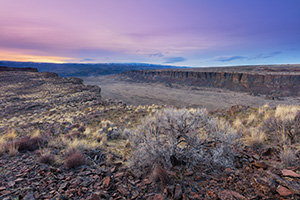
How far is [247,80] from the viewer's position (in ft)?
124

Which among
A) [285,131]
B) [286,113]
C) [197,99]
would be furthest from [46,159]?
[197,99]

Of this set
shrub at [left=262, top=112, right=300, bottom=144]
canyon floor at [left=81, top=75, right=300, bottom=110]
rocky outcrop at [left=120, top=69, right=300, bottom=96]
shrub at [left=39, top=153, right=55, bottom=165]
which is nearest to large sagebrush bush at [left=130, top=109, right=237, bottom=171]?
shrub at [left=262, top=112, right=300, bottom=144]

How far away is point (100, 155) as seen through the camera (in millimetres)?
4242

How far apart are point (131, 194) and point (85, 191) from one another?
87cm

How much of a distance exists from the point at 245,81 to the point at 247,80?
1.64 ft

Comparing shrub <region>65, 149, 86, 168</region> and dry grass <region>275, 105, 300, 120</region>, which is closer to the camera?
shrub <region>65, 149, 86, 168</region>

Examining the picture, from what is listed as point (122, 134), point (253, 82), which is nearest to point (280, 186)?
point (122, 134)

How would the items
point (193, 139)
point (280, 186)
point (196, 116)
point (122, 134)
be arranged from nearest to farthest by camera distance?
1. point (280, 186)
2. point (193, 139)
3. point (196, 116)
4. point (122, 134)

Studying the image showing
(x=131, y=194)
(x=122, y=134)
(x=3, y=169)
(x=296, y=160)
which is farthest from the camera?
(x=122, y=134)

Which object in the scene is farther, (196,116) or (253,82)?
(253,82)

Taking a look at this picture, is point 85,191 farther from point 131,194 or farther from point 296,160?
point 296,160

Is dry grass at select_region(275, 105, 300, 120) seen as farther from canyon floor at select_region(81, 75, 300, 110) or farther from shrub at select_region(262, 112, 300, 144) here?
canyon floor at select_region(81, 75, 300, 110)

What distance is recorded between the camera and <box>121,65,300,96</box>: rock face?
3200cm

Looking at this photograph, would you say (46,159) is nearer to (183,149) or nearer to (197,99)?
(183,149)
